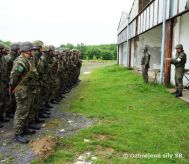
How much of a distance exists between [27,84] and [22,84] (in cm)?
14

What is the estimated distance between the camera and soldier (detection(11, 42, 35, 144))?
20.6 feet

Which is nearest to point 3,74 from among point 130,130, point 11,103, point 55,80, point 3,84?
point 3,84

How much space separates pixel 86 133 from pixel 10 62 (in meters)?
3.10

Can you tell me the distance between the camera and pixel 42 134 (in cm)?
685

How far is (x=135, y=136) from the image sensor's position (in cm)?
673

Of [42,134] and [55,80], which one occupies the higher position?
[55,80]

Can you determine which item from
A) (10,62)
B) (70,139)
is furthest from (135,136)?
(10,62)

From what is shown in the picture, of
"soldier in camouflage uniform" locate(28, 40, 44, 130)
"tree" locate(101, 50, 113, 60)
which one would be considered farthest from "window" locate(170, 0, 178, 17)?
"tree" locate(101, 50, 113, 60)

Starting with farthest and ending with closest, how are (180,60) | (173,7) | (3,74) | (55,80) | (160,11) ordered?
(160,11), (173,7), (180,60), (55,80), (3,74)

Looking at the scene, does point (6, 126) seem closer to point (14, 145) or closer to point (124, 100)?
point (14, 145)

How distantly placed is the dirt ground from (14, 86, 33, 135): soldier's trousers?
32 centimetres

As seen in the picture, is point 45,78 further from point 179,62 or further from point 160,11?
point 160,11

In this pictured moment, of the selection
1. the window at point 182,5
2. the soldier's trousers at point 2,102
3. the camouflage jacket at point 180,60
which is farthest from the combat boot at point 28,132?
the window at point 182,5

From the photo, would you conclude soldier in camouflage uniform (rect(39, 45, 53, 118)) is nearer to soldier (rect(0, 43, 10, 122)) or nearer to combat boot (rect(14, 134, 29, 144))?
soldier (rect(0, 43, 10, 122))
